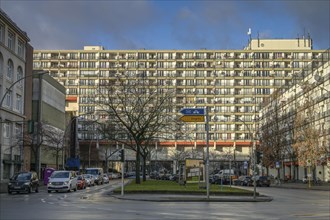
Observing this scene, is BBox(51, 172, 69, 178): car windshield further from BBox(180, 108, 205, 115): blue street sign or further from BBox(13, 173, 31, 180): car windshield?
BBox(180, 108, 205, 115): blue street sign

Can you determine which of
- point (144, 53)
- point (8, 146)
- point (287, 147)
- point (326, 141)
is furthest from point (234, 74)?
point (8, 146)

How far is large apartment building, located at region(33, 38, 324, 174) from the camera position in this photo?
14850 centimetres

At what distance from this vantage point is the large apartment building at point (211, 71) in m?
148

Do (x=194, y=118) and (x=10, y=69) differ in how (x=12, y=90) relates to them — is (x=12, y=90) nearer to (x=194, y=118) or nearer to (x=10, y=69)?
(x=10, y=69)

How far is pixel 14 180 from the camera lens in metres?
39.8

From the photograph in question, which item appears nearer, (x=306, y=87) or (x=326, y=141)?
(x=326, y=141)

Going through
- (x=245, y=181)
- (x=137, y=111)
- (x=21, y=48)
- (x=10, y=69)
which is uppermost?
(x=21, y=48)

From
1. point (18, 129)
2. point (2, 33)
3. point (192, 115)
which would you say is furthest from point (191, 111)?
point (18, 129)

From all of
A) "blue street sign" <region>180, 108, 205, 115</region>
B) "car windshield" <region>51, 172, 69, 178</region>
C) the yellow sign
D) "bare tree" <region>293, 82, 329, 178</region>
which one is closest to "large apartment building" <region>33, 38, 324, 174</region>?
"bare tree" <region>293, 82, 329, 178</region>

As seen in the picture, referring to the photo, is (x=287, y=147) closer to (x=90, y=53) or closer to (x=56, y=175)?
(x=56, y=175)

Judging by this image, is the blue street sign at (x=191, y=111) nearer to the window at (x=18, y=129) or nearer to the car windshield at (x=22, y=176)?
the car windshield at (x=22, y=176)

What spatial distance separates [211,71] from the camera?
5950 inches

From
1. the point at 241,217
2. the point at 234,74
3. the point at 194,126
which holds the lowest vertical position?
the point at 241,217

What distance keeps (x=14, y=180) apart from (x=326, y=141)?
46.6 metres
